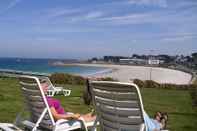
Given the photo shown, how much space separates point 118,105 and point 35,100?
1511mm

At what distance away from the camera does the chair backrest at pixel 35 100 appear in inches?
213

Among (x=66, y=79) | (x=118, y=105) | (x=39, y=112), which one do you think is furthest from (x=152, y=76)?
(x=118, y=105)

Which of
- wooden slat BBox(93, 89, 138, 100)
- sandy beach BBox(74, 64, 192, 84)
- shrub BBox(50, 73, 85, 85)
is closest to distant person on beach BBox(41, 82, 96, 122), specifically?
wooden slat BBox(93, 89, 138, 100)

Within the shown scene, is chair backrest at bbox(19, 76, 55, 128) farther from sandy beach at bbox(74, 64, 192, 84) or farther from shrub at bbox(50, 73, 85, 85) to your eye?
sandy beach at bbox(74, 64, 192, 84)

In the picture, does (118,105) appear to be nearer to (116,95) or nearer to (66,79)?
(116,95)

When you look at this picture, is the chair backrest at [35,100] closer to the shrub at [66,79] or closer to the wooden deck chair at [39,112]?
the wooden deck chair at [39,112]

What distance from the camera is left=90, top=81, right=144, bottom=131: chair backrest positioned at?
430 cm

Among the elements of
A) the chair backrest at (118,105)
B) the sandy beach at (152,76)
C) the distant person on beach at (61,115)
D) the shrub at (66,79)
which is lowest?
the sandy beach at (152,76)

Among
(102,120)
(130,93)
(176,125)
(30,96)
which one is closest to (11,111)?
(176,125)

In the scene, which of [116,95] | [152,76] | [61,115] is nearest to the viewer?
[116,95]

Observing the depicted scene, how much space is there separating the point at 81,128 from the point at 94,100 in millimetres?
894

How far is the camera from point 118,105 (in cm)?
448

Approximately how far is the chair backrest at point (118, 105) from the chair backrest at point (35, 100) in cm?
85

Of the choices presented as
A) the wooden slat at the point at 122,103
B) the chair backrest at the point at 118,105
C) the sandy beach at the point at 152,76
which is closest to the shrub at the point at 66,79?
the sandy beach at the point at 152,76
